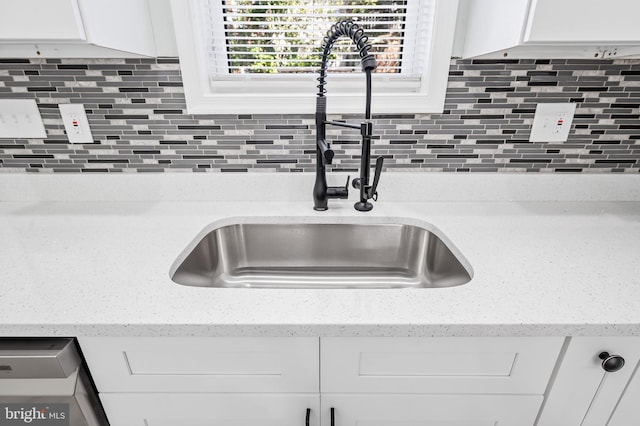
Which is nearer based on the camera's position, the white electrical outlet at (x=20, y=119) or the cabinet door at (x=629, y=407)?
the cabinet door at (x=629, y=407)

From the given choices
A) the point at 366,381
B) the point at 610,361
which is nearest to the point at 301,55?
the point at 366,381

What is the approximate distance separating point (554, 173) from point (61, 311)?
140 cm

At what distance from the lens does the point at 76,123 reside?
1020 millimetres

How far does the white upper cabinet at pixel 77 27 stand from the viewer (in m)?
0.63

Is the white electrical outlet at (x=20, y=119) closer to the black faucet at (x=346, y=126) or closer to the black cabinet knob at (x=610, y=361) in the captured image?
the black faucet at (x=346, y=126)

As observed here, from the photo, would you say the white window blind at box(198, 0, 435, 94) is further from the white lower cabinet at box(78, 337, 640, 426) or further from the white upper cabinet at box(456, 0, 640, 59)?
the white lower cabinet at box(78, 337, 640, 426)

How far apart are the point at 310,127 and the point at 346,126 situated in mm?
194

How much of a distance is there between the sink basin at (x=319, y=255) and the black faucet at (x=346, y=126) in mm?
95

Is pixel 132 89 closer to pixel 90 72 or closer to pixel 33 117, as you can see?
pixel 90 72

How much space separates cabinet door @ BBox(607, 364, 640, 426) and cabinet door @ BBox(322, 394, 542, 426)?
17 cm

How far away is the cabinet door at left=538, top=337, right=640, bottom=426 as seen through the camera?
0.61 metres

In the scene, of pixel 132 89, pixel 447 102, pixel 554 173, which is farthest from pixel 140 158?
pixel 554 173

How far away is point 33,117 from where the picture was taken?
1010mm

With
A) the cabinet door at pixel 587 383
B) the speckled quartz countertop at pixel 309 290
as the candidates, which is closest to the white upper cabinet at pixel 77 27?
the speckled quartz countertop at pixel 309 290
